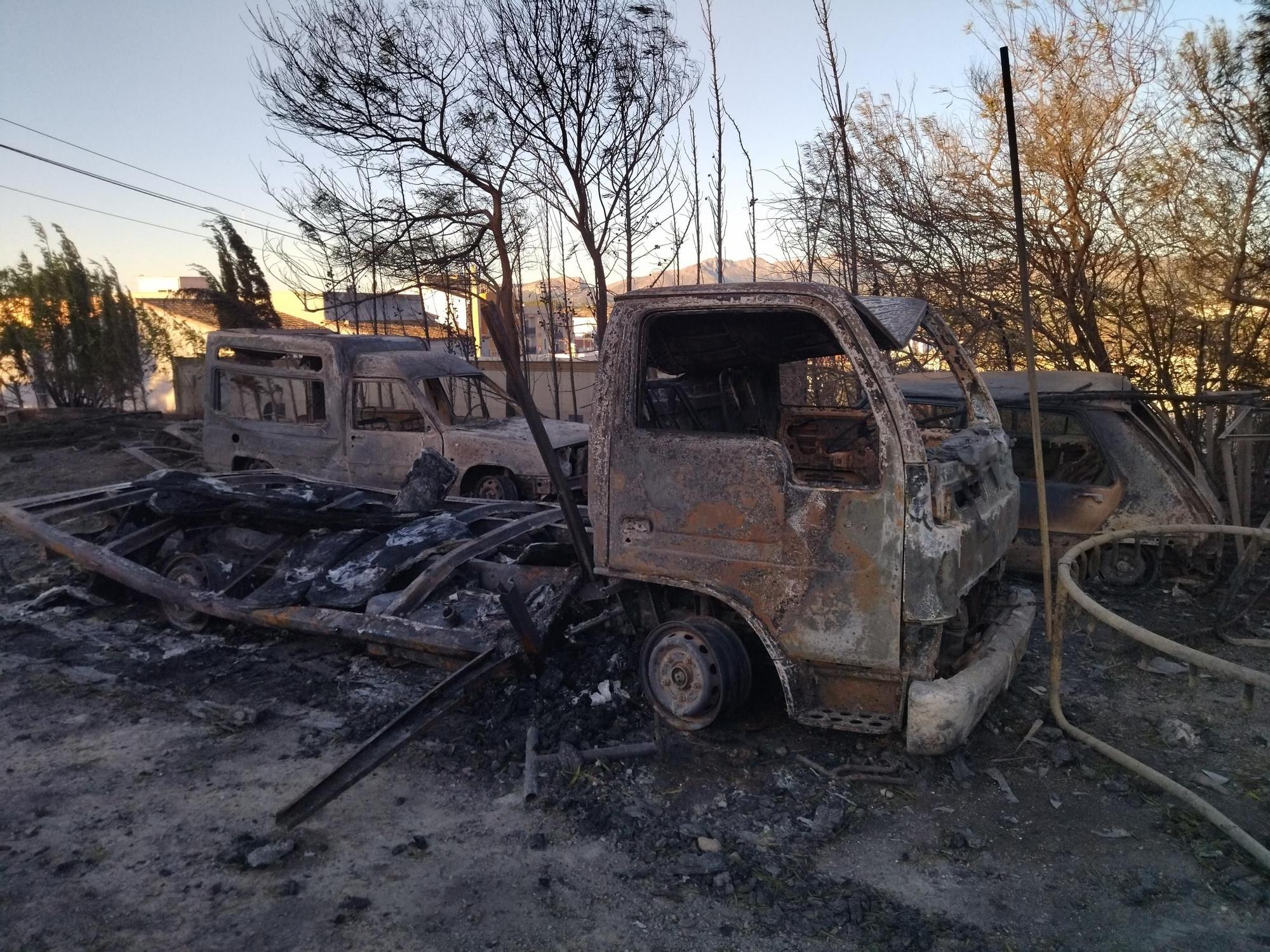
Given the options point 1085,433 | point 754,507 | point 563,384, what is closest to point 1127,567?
point 1085,433

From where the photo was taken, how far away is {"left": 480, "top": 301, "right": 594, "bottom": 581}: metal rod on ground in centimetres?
366

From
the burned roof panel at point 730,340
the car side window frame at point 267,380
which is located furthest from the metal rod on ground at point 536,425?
the car side window frame at point 267,380

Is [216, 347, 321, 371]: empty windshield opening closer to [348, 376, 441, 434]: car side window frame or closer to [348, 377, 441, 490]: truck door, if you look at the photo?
[348, 376, 441, 434]: car side window frame

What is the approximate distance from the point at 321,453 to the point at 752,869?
713 centimetres

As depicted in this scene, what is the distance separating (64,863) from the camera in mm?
3145

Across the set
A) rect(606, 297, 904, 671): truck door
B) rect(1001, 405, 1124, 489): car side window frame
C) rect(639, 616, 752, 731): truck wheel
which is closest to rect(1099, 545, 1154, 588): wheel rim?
rect(1001, 405, 1124, 489): car side window frame

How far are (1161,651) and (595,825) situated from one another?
2466 millimetres

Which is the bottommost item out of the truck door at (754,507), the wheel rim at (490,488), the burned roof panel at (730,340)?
the wheel rim at (490,488)

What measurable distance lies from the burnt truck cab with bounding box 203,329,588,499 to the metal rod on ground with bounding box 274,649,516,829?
396cm

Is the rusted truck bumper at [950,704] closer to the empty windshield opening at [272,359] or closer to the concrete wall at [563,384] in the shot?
the empty windshield opening at [272,359]

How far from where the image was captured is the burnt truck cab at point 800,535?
11.0ft

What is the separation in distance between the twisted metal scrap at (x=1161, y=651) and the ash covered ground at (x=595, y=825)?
4.8 inches

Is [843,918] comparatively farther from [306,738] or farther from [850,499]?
[306,738]

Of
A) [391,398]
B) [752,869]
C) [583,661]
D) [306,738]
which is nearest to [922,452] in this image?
[752,869]
